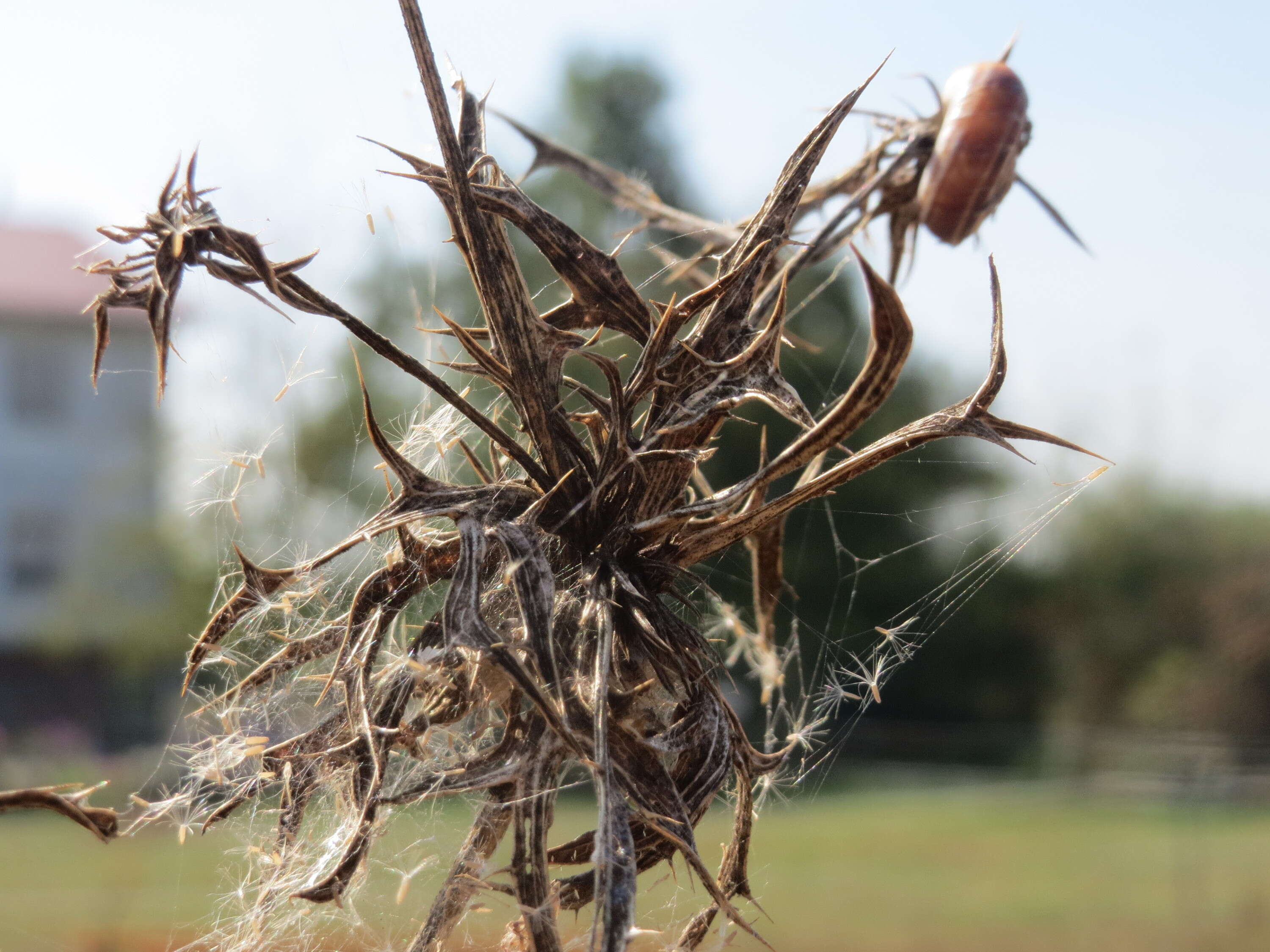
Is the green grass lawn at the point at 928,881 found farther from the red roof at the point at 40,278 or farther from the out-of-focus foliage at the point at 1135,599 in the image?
the red roof at the point at 40,278

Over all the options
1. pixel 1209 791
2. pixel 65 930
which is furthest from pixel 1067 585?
pixel 65 930

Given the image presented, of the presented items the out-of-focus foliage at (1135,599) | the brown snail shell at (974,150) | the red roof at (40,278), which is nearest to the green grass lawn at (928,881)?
the out-of-focus foliage at (1135,599)

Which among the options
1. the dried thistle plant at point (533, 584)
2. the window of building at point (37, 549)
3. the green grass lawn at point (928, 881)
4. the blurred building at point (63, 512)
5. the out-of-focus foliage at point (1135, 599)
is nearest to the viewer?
the dried thistle plant at point (533, 584)

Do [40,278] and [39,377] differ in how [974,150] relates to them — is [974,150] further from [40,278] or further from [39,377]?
[40,278]

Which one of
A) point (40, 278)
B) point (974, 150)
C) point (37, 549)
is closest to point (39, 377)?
point (40, 278)

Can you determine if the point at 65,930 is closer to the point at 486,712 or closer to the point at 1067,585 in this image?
the point at 486,712
